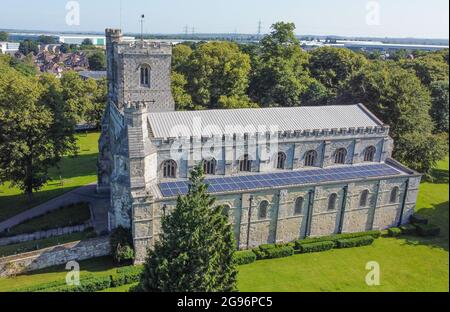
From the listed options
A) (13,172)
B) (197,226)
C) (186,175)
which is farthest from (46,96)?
(197,226)

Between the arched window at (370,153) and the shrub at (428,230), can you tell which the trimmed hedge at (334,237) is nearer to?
the shrub at (428,230)

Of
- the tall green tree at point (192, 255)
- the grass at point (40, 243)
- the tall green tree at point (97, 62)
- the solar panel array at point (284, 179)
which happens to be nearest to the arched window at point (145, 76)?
the solar panel array at point (284, 179)

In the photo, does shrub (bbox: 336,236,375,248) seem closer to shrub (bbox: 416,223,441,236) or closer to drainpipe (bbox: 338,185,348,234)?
drainpipe (bbox: 338,185,348,234)

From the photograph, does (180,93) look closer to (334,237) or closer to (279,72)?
(279,72)

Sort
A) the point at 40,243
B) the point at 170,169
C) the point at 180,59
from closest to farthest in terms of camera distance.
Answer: the point at 40,243, the point at 170,169, the point at 180,59

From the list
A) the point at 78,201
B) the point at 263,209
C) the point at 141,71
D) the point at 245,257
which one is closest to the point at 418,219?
the point at 263,209
